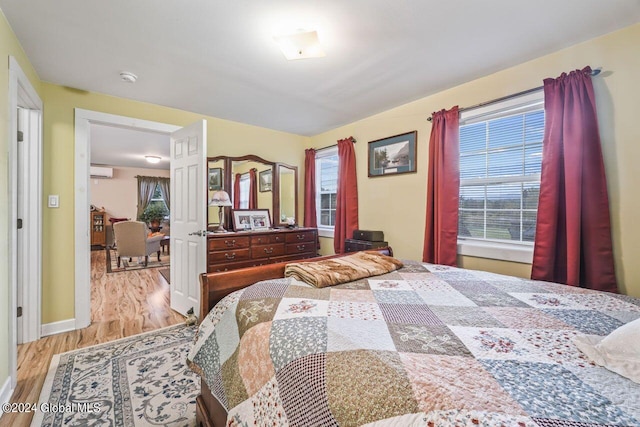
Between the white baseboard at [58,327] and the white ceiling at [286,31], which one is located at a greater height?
the white ceiling at [286,31]

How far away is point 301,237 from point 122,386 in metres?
2.44

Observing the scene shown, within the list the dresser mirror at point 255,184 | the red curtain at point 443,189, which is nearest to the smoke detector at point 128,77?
the dresser mirror at point 255,184

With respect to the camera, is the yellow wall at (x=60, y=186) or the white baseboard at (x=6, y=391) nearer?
the white baseboard at (x=6, y=391)

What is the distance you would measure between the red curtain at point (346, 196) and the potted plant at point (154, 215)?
555 centimetres

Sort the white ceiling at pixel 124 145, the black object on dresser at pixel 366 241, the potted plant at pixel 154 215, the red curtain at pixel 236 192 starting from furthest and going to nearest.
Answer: the potted plant at pixel 154 215 → the white ceiling at pixel 124 145 → the red curtain at pixel 236 192 → the black object on dresser at pixel 366 241

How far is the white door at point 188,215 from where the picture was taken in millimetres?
2648

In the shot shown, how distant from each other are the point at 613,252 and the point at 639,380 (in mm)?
1630

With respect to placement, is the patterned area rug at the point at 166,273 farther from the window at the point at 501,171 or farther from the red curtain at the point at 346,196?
the window at the point at 501,171

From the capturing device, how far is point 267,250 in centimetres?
346

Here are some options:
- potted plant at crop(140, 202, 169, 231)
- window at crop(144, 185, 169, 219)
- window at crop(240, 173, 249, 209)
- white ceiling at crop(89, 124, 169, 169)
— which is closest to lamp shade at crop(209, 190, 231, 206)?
window at crop(240, 173, 249, 209)

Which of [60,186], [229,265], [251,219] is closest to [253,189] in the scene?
[251,219]

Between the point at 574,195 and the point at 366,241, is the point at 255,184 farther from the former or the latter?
the point at 574,195

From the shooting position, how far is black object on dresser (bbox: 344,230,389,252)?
10.3ft

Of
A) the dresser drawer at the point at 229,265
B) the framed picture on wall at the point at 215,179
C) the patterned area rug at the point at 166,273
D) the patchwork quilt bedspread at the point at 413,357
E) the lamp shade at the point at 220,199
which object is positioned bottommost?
the patterned area rug at the point at 166,273
